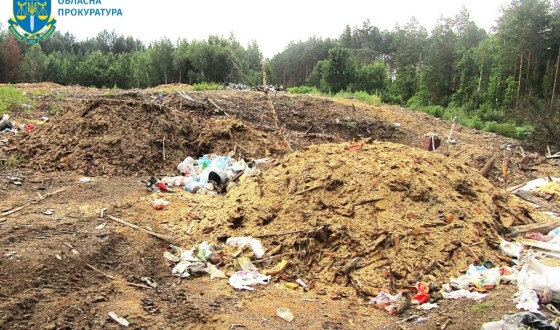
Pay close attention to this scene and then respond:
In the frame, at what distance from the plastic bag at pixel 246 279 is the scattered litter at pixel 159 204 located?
1.64 m

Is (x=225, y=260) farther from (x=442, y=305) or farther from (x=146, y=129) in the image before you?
(x=146, y=129)

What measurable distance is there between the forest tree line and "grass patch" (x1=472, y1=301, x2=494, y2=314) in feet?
30.9

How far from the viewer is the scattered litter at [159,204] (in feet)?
15.8

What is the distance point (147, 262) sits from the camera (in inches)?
146

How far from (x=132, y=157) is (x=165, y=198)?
1670 mm

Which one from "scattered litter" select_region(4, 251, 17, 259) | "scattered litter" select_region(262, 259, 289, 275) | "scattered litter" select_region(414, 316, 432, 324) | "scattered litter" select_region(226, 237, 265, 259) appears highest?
"scattered litter" select_region(4, 251, 17, 259)

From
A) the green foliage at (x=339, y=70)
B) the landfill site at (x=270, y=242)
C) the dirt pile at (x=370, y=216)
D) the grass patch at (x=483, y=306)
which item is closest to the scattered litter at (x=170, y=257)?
the landfill site at (x=270, y=242)

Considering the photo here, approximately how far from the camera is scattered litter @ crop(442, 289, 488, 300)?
3162 mm

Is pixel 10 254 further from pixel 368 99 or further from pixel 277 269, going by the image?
pixel 368 99

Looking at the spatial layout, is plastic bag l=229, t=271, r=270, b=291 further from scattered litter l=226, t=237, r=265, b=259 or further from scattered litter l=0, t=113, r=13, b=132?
scattered litter l=0, t=113, r=13, b=132

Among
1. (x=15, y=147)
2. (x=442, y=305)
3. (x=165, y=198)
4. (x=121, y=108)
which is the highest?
(x=121, y=108)

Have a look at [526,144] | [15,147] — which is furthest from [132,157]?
[526,144]

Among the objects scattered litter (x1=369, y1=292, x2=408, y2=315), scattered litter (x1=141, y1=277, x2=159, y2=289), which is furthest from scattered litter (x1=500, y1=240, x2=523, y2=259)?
scattered litter (x1=141, y1=277, x2=159, y2=289)

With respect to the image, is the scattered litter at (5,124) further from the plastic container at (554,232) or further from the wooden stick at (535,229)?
the plastic container at (554,232)
